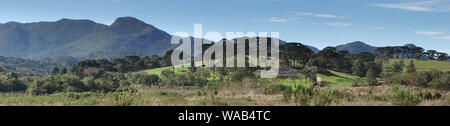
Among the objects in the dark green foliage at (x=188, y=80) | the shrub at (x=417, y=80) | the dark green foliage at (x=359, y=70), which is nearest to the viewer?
the shrub at (x=417, y=80)

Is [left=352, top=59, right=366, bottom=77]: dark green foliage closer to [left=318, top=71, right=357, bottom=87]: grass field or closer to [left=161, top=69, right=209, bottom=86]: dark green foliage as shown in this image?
[left=318, top=71, right=357, bottom=87]: grass field

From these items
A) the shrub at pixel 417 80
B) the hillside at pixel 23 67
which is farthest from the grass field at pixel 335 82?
the hillside at pixel 23 67

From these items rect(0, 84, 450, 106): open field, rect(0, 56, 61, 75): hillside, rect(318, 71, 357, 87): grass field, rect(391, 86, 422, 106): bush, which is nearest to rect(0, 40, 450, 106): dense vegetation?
rect(318, 71, 357, 87): grass field

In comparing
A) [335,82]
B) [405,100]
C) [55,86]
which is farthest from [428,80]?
[55,86]

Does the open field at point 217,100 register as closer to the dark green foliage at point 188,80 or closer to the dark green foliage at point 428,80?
the dark green foliage at point 428,80

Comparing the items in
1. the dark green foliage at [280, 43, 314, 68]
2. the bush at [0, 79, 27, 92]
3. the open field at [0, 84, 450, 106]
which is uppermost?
the dark green foliage at [280, 43, 314, 68]

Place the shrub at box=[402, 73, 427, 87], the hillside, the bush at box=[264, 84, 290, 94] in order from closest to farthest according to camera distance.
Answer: the bush at box=[264, 84, 290, 94]
the shrub at box=[402, 73, 427, 87]
the hillside

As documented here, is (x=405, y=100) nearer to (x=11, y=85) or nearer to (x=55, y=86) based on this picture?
(x=55, y=86)

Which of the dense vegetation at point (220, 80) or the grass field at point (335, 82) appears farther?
the grass field at point (335, 82)
